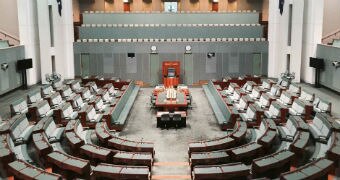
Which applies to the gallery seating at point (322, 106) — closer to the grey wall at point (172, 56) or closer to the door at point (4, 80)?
the grey wall at point (172, 56)

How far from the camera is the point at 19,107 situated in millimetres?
16500

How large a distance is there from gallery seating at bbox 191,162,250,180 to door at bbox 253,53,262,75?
1664 centimetres

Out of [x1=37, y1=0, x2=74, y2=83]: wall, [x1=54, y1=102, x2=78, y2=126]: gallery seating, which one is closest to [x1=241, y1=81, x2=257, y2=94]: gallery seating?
[x1=54, y1=102, x2=78, y2=126]: gallery seating

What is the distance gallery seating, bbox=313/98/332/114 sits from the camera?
15.9m

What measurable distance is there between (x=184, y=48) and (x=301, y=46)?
23.4 ft

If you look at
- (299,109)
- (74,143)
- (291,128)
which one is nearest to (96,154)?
(74,143)

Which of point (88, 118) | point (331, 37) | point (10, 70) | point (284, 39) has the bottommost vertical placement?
point (88, 118)

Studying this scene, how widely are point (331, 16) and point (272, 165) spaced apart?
59.4 feet

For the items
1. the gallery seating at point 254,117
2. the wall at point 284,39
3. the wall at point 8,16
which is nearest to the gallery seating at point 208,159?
the gallery seating at point 254,117

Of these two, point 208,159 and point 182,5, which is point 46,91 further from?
point 182,5

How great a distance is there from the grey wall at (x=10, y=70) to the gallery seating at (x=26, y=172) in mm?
11553

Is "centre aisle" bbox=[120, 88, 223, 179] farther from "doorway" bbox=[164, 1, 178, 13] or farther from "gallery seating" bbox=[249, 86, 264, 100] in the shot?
"doorway" bbox=[164, 1, 178, 13]

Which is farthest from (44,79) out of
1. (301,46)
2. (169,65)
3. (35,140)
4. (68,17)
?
(301,46)

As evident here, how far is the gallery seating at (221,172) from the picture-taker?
30.8ft
